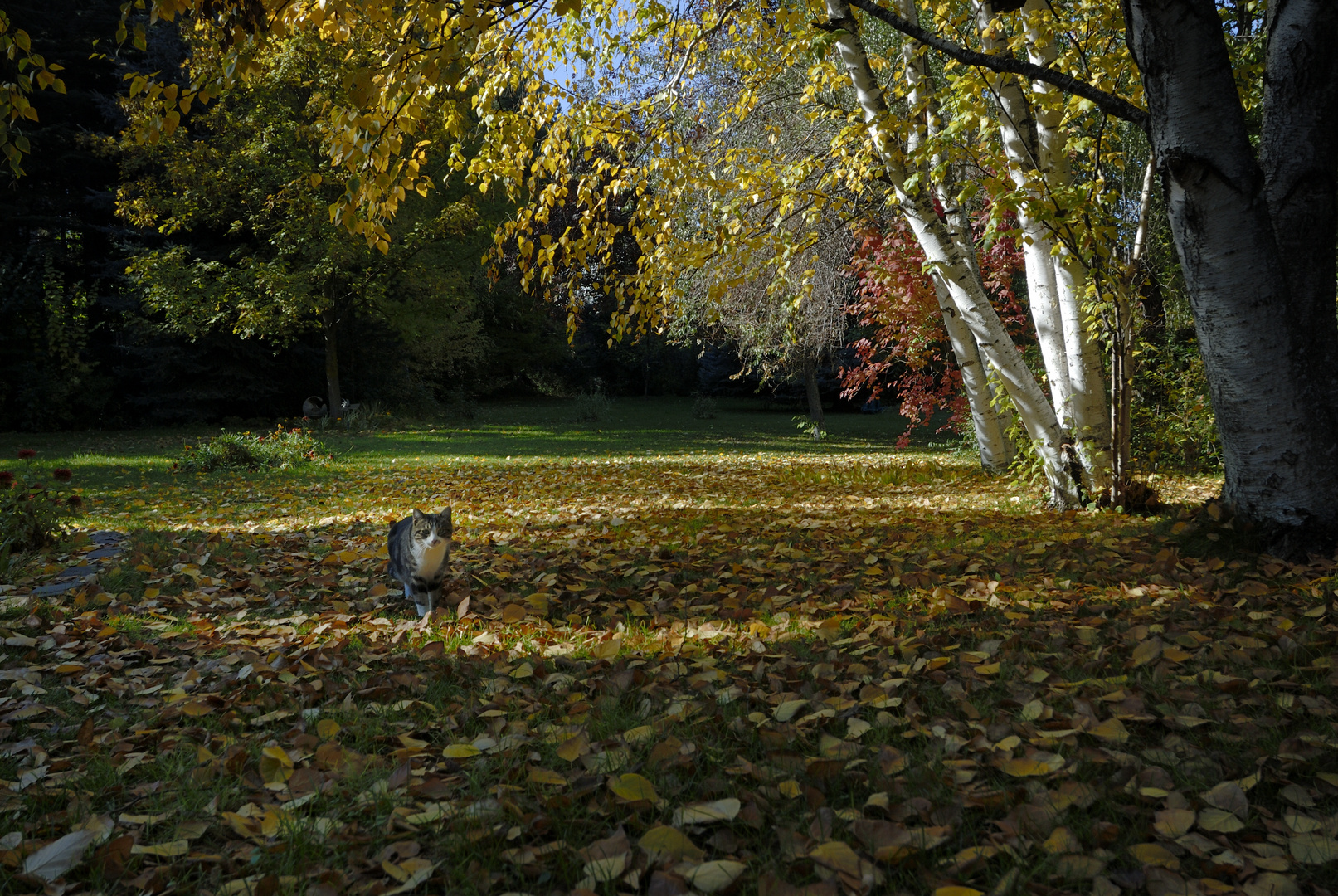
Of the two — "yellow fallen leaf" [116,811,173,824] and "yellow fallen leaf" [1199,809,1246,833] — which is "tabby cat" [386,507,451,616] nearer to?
"yellow fallen leaf" [116,811,173,824]

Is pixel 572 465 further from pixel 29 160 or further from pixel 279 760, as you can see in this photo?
pixel 29 160

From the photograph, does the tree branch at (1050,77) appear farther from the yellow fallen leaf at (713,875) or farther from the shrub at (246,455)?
the shrub at (246,455)

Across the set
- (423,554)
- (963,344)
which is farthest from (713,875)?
(963,344)

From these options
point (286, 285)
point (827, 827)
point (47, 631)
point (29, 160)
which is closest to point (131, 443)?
point (286, 285)

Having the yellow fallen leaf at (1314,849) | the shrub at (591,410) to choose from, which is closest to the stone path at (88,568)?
the yellow fallen leaf at (1314,849)

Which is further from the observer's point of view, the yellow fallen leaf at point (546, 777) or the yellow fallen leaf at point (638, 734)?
the yellow fallen leaf at point (638, 734)

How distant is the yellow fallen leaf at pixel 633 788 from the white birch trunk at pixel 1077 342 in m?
4.85

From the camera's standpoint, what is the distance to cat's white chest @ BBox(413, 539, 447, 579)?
359 cm

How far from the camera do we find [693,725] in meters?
2.34

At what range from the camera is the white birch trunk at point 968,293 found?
5.96 m

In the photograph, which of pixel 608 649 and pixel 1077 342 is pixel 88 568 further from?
pixel 1077 342

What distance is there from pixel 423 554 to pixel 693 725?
69.0 inches

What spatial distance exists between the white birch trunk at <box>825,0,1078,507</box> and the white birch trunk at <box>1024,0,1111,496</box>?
170mm

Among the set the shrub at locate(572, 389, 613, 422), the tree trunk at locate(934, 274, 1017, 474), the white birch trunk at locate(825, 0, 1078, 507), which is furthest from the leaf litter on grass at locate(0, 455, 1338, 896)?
the shrub at locate(572, 389, 613, 422)
